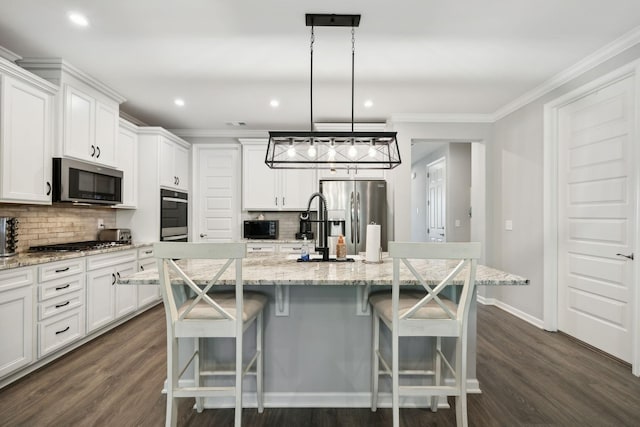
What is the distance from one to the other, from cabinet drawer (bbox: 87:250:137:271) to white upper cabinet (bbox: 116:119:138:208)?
2.33ft

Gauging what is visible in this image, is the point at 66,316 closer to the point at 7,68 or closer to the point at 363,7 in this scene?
the point at 7,68

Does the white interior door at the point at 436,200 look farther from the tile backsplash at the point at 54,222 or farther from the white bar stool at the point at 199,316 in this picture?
the tile backsplash at the point at 54,222

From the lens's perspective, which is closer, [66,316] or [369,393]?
[369,393]

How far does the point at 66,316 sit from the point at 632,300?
466 centimetres

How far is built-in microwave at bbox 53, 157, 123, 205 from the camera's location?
2918 mm

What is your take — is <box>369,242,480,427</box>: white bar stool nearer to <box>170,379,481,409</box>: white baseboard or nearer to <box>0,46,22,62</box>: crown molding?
<box>170,379,481,409</box>: white baseboard

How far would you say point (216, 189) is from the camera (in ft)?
17.1

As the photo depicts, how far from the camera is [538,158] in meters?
3.61

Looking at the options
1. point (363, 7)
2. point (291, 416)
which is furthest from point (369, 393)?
point (363, 7)

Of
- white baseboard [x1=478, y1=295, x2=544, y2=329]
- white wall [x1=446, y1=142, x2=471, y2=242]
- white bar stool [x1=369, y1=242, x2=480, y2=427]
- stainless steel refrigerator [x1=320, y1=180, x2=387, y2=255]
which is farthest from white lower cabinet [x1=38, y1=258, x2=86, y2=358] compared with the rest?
white wall [x1=446, y1=142, x2=471, y2=242]

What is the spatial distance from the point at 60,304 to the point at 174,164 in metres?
2.51

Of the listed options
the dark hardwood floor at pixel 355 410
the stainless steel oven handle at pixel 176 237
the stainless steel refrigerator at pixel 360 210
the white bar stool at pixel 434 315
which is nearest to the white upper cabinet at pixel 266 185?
the stainless steel refrigerator at pixel 360 210

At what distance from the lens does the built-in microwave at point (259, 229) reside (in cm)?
505

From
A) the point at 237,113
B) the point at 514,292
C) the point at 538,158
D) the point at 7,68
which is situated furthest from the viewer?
the point at 237,113
